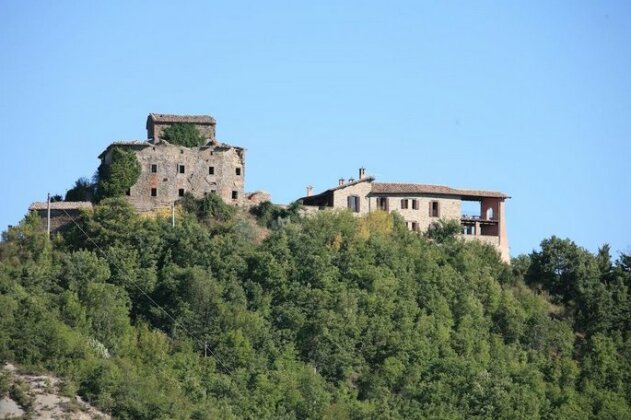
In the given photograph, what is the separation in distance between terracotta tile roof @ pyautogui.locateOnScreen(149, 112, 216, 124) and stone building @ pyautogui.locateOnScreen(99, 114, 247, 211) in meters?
0.04

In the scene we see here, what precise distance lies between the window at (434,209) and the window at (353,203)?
10.4 ft

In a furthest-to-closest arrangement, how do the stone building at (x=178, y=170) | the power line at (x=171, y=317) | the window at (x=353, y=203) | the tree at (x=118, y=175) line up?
the window at (x=353, y=203) → the stone building at (x=178, y=170) → the tree at (x=118, y=175) → the power line at (x=171, y=317)

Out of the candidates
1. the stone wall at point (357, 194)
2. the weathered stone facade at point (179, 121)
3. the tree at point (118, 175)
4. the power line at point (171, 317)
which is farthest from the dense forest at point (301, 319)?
the weathered stone facade at point (179, 121)

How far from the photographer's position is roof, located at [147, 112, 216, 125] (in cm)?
7800

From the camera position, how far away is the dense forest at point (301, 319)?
67.5 metres

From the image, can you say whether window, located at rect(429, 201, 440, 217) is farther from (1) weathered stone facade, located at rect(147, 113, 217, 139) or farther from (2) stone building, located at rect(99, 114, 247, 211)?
(1) weathered stone facade, located at rect(147, 113, 217, 139)

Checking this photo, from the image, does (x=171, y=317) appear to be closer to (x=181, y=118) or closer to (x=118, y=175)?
(x=118, y=175)

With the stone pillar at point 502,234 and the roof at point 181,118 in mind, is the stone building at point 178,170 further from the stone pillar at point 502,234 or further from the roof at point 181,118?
the stone pillar at point 502,234

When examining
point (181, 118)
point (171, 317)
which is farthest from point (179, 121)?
point (171, 317)

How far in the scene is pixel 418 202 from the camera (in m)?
80.5

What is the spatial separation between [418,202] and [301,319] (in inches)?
426

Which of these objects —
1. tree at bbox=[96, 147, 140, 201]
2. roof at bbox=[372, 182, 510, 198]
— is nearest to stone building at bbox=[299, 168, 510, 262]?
roof at bbox=[372, 182, 510, 198]

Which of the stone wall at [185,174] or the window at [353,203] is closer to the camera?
the stone wall at [185,174]

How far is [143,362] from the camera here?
68125 millimetres
